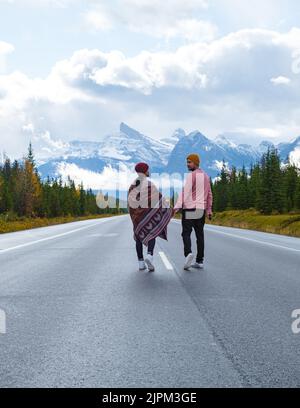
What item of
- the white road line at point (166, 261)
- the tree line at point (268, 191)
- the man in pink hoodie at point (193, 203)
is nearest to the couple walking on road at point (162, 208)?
the man in pink hoodie at point (193, 203)

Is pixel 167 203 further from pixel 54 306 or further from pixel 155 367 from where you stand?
pixel 155 367

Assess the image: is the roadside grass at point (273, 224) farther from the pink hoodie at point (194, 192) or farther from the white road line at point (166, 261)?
the pink hoodie at point (194, 192)

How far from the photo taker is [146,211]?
9.47 metres

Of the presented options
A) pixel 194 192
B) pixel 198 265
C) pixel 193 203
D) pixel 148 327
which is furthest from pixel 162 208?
pixel 148 327

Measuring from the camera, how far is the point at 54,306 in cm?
609

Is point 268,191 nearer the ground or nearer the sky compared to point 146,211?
nearer the sky

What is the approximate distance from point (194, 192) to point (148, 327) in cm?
492

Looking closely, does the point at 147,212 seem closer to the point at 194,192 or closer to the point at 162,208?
the point at 162,208

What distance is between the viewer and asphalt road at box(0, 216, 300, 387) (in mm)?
3578

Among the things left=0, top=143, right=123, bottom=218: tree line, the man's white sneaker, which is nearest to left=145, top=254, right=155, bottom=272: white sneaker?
the man's white sneaker

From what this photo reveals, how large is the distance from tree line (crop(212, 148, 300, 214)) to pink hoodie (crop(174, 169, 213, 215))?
→ 61.9 metres

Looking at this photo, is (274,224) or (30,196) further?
(30,196)
